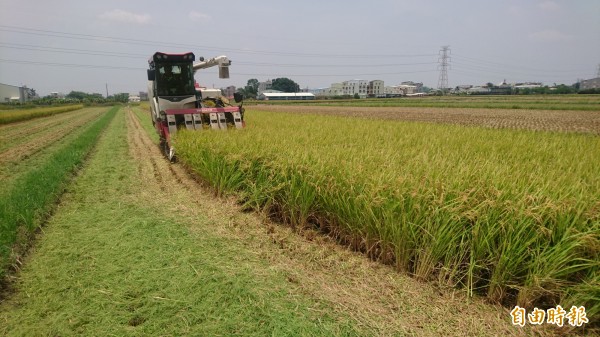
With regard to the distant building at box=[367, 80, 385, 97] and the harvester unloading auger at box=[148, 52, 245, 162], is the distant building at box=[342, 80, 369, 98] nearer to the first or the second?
the distant building at box=[367, 80, 385, 97]

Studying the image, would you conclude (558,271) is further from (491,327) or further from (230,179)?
(230,179)

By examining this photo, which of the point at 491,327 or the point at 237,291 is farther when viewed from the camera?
the point at 237,291

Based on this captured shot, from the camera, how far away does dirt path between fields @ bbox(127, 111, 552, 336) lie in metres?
2.15

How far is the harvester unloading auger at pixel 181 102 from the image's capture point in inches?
312

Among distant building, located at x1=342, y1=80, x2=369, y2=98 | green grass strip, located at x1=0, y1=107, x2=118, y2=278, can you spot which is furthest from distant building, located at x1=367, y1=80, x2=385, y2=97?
green grass strip, located at x1=0, y1=107, x2=118, y2=278

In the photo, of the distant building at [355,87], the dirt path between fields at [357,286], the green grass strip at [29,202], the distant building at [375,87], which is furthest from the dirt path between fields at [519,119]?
the distant building at [355,87]

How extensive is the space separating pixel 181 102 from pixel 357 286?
7657 millimetres

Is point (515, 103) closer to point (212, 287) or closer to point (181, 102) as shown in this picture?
point (181, 102)

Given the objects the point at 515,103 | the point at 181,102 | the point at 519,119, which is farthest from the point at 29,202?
the point at 515,103

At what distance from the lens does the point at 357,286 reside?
261 centimetres

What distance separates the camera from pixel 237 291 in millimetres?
2523

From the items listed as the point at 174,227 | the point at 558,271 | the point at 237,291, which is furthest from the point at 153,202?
the point at 558,271

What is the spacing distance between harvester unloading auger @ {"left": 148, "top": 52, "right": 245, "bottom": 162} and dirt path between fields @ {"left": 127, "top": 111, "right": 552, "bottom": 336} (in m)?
4.03

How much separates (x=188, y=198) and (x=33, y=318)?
281cm
